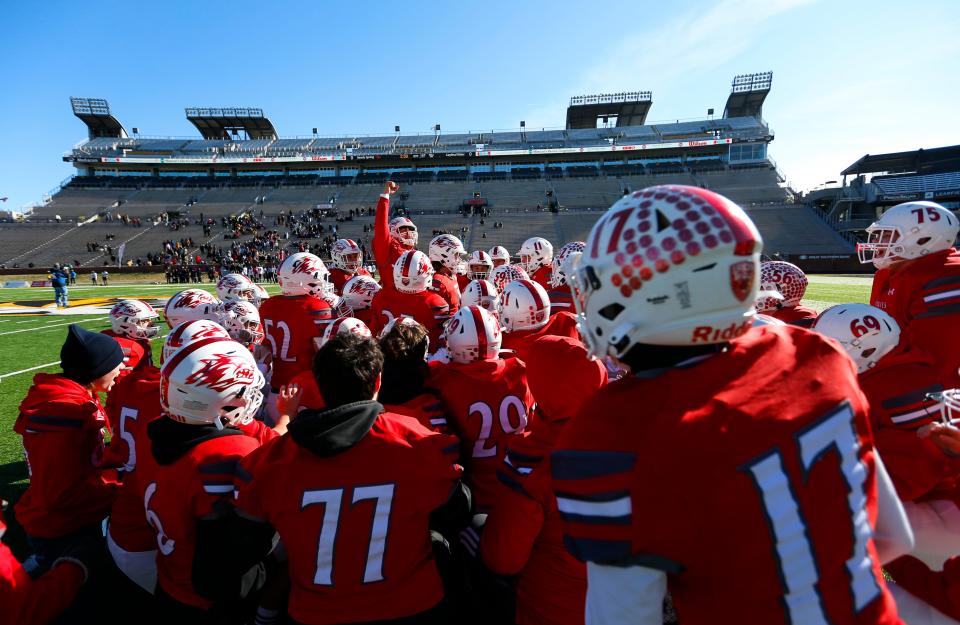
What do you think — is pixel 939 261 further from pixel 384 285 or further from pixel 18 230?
pixel 18 230

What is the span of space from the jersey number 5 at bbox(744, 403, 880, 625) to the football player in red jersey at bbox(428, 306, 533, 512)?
2.20 metres

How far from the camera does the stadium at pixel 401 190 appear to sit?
137ft

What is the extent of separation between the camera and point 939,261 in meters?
4.34

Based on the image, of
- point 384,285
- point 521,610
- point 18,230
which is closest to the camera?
point 521,610

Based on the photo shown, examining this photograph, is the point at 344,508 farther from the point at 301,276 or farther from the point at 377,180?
the point at 377,180

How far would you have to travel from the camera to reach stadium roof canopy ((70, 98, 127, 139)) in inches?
2539

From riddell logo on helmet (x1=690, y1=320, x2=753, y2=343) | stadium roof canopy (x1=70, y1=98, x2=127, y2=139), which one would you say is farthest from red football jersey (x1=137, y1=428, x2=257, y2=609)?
stadium roof canopy (x1=70, y1=98, x2=127, y2=139)

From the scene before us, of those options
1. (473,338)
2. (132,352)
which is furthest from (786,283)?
(132,352)

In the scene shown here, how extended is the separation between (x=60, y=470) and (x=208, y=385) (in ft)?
5.86

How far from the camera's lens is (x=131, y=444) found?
3.38m

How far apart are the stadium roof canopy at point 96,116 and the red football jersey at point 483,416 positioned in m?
85.2

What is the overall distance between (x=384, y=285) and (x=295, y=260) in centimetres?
120

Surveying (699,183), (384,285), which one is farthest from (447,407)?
(699,183)

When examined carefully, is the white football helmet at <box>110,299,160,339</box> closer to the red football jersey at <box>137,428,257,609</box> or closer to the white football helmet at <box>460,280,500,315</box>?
the red football jersey at <box>137,428,257,609</box>
